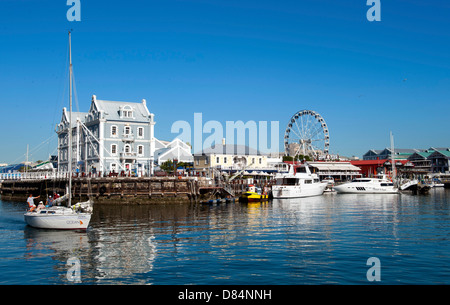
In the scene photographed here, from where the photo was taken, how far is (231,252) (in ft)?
69.5

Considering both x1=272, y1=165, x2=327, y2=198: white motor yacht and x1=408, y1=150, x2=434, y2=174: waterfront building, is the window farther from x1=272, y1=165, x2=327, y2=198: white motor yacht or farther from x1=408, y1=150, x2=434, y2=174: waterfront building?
x1=408, y1=150, x2=434, y2=174: waterfront building

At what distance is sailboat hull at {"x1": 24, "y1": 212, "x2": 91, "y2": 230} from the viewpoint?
2839 centimetres

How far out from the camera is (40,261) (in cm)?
1970

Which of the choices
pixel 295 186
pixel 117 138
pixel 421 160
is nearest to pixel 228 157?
pixel 295 186

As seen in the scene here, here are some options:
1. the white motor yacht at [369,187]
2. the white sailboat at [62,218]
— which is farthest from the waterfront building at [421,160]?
the white sailboat at [62,218]

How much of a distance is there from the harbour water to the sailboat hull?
52 cm

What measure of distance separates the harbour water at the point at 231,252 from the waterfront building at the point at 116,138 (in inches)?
1376

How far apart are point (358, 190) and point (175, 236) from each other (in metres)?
57.7

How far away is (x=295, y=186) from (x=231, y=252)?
4518 cm

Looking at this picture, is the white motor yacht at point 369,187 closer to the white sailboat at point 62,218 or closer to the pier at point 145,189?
the pier at point 145,189

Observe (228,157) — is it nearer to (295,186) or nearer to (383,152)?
(295,186)

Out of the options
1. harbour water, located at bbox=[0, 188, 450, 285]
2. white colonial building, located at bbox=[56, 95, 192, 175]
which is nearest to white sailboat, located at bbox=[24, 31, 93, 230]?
harbour water, located at bbox=[0, 188, 450, 285]

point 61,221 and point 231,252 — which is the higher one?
point 61,221
